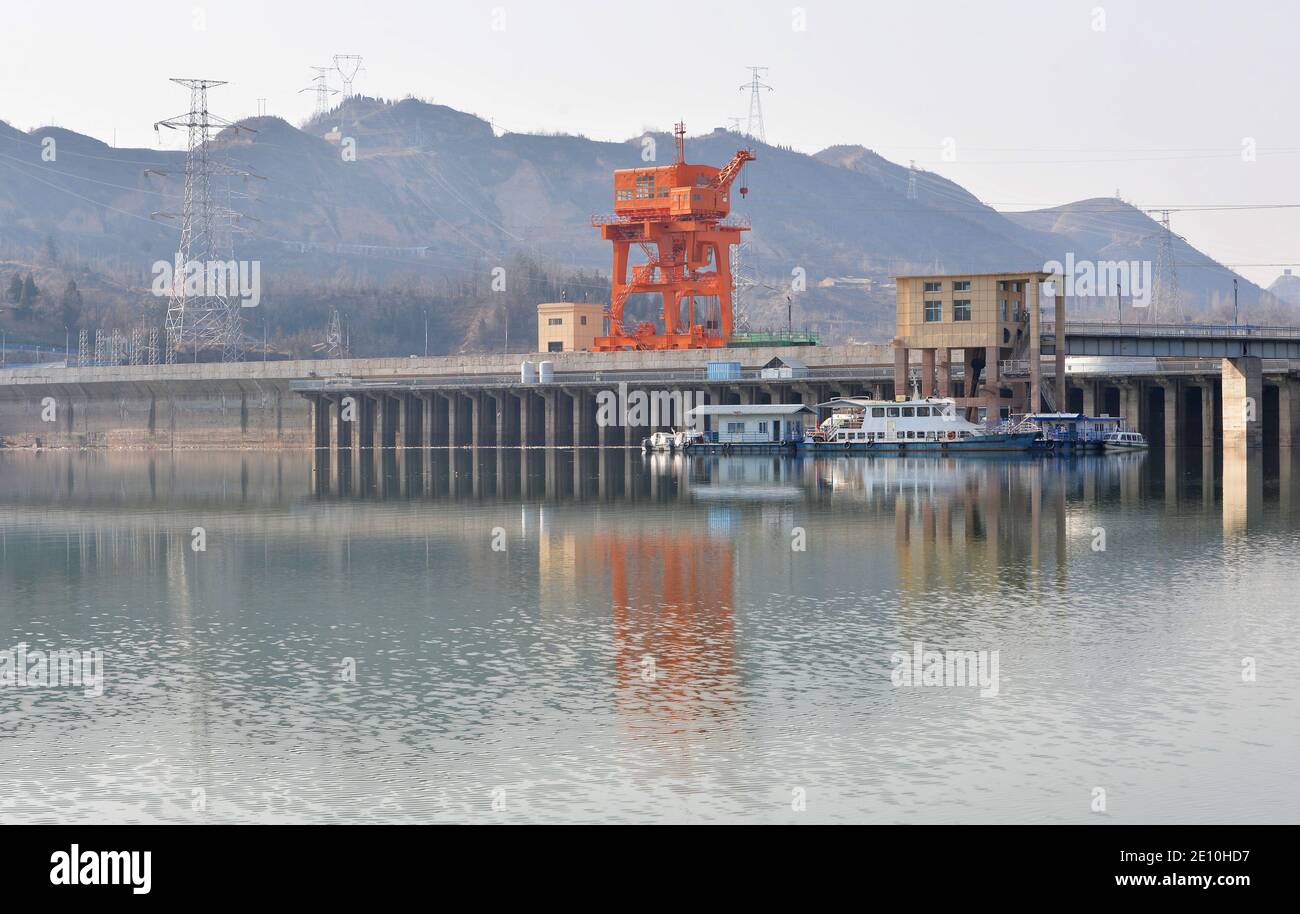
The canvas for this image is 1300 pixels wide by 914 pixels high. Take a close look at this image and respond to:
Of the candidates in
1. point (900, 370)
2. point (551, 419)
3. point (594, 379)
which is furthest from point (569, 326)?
point (900, 370)

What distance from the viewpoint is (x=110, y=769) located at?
830 inches

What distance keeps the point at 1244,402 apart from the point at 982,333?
2099 centimetres

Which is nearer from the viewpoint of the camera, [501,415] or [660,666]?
Result: [660,666]

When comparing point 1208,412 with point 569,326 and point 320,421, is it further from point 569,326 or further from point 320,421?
point 320,421

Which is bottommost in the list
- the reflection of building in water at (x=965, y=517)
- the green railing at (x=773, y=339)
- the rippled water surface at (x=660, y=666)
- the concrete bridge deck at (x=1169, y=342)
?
the rippled water surface at (x=660, y=666)

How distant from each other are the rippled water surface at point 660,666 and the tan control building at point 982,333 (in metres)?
49.8

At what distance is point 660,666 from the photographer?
1076 inches

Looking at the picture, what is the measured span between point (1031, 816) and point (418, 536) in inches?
1369

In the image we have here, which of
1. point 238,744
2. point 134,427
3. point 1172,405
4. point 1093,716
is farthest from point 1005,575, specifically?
point 134,427

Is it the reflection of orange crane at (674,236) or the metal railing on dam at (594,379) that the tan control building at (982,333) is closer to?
the metal railing on dam at (594,379)

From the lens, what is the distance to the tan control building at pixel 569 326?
491 feet

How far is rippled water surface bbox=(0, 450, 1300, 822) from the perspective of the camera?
64.9 feet

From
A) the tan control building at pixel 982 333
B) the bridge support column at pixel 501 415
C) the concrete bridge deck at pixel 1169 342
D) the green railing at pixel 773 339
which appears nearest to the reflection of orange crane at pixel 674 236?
the green railing at pixel 773 339

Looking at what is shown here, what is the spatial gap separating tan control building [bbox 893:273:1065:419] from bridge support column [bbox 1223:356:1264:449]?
1277 cm
